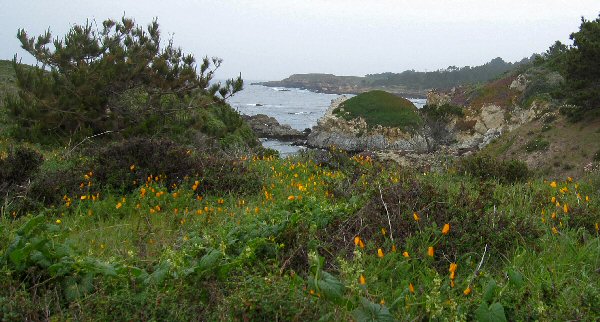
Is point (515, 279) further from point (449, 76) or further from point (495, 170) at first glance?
point (449, 76)

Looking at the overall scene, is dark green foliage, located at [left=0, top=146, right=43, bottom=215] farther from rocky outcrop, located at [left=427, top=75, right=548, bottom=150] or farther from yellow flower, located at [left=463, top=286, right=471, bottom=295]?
rocky outcrop, located at [left=427, top=75, right=548, bottom=150]

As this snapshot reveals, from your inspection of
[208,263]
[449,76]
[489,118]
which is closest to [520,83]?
[489,118]

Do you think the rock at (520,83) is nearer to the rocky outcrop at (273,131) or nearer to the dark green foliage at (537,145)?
the dark green foliage at (537,145)

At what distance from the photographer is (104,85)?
37.2 feet

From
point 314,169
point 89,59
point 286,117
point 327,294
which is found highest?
point 89,59

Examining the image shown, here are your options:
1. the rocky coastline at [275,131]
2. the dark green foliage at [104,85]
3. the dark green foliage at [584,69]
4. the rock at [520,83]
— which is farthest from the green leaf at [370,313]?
the rock at [520,83]

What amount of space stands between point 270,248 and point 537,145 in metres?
23.6

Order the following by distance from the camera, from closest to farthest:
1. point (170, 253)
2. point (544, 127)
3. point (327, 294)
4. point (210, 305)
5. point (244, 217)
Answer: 1. point (327, 294)
2. point (210, 305)
3. point (170, 253)
4. point (244, 217)
5. point (544, 127)

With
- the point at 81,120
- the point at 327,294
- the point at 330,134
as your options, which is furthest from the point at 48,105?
the point at 330,134

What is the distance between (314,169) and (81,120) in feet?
21.0

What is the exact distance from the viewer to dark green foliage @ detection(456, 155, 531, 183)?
22.5 feet

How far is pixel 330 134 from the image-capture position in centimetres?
4053

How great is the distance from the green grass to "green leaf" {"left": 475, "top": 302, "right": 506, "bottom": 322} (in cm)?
3761

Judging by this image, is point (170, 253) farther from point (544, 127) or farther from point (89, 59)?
point (544, 127)
